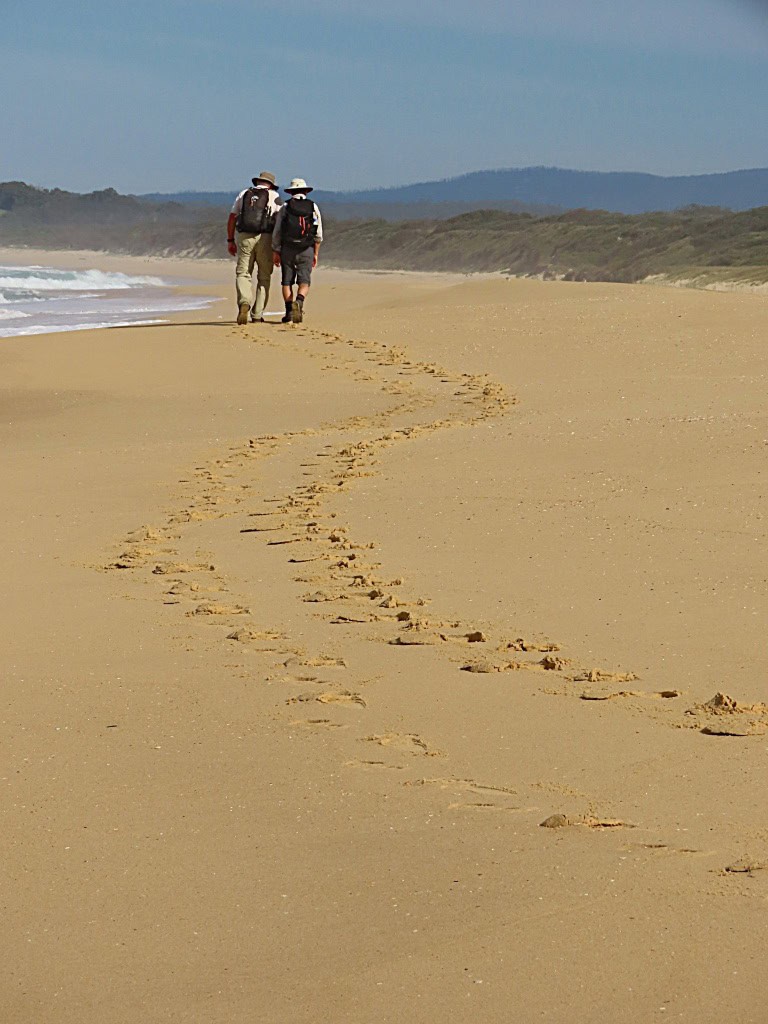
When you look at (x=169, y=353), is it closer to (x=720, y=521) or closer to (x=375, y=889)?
(x=720, y=521)

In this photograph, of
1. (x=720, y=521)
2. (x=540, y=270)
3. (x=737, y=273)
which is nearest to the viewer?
(x=720, y=521)

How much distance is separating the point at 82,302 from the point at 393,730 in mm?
25937

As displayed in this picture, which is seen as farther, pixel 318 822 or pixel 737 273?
pixel 737 273

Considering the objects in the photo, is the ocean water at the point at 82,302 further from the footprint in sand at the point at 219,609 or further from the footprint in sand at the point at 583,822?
the footprint in sand at the point at 583,822

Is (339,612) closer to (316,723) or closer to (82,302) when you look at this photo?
(316,723)

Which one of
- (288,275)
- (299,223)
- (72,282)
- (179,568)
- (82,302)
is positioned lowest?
(179,568)

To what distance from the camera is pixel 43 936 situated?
291cm

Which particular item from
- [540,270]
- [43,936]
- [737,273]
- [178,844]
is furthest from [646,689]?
[540,270]

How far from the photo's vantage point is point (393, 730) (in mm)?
3965

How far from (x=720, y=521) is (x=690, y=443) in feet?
6.34

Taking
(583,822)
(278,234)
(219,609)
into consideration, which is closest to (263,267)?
(278,234)

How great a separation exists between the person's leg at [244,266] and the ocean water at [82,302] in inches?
90.1

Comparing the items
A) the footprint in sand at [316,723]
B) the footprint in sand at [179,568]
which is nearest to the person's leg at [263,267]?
the footprint in sand at [179,568]

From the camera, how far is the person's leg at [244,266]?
55.0 feet
